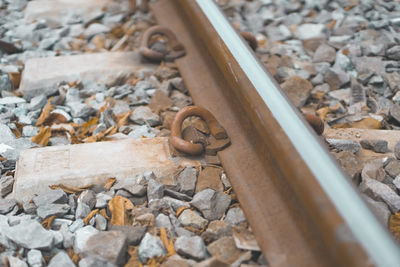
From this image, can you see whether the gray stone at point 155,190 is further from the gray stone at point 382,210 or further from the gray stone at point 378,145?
the gray stone at point 378,145

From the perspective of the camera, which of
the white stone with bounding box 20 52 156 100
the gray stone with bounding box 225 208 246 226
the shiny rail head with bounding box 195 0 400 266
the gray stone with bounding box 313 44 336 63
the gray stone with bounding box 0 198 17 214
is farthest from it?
the gray stone with bounding box 313 44 336 63

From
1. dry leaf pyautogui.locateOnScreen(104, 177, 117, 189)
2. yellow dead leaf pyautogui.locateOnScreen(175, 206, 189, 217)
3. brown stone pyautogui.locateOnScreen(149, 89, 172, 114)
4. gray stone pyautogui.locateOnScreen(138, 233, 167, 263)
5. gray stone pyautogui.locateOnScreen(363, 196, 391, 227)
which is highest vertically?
gray stone pyautogui.locateOnScreen(363, 196, 391, 227)

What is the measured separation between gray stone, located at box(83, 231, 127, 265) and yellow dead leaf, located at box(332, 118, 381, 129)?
1495mm

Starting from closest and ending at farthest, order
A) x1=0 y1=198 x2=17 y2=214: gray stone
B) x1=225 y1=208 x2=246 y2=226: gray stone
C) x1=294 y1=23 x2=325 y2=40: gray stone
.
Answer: x1=225 y1=208 x2=246 y2=226: gray stone → x1=0 y1=198 x2=17 y2=214: gray stone → x1=294 y1=23 x2=325 y2=40: gray stone

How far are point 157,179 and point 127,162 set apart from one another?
18 cm

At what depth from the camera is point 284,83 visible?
10.1 feet

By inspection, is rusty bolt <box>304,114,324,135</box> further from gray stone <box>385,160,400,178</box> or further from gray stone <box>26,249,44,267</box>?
gray stone <box>26,249,44,267</box>

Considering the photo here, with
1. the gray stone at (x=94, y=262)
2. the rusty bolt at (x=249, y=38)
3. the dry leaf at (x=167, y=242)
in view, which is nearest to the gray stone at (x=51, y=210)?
the gray stone at (x=94, y=262)

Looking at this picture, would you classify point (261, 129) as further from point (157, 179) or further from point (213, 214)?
point (157, 179)

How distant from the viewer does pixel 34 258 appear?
1850mm

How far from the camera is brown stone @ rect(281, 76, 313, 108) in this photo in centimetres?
301

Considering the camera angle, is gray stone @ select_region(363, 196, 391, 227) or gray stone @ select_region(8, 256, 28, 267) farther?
gray stone @ select_region(363, 196, 391, 227)

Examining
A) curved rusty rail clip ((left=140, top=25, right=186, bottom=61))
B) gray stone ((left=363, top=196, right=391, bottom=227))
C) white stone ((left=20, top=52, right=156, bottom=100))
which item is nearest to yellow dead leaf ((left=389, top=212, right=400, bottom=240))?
gray stone ((left=363, top=196, right=391, bottom=227))

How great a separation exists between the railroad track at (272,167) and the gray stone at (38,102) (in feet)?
1.86
